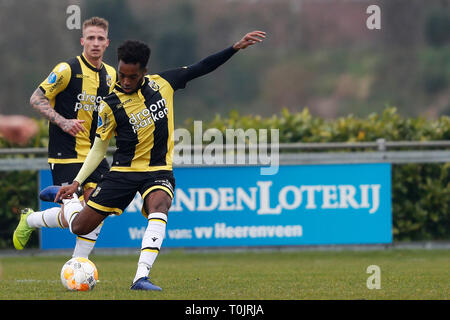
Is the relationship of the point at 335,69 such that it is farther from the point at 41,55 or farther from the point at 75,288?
the point at 75,288

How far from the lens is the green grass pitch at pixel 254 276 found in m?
7.96

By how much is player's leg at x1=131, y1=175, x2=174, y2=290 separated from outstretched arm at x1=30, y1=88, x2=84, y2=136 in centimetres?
119

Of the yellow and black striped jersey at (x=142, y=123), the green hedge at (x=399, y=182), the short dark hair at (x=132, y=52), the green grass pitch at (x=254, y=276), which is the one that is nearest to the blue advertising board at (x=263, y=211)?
the green grass pitch at (x=254, y=276)

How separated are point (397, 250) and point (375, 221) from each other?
644 mm

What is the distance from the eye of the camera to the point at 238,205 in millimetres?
13641

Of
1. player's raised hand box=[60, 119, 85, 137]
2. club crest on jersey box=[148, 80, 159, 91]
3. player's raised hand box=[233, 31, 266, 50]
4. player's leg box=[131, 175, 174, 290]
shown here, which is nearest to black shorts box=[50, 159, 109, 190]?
player's raised hand box=[60, 119, 85, 137]

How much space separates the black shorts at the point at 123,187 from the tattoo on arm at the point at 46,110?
0.97 metres

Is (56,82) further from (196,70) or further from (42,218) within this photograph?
(196,70)

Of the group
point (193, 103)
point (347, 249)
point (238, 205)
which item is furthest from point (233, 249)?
point (193, 103)

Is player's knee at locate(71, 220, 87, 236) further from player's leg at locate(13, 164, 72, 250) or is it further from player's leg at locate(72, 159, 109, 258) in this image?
player's leg at locate(13, 164, 72, 250)

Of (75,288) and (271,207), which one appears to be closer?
(75,288)

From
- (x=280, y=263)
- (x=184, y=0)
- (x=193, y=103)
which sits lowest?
(x=280, y=263)

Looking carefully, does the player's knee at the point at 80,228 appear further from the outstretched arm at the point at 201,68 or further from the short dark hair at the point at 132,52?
the short dark hair at the point at 132,52

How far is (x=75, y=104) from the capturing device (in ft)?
32.0
